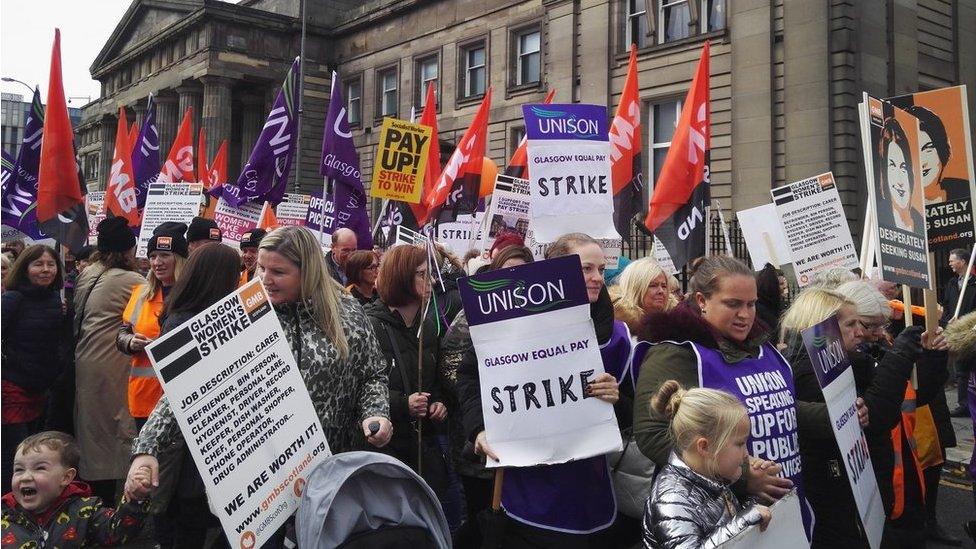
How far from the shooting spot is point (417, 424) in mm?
4379

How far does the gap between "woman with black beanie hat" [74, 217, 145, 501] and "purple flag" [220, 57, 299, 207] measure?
16.9 feet

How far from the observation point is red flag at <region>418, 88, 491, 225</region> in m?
11.3

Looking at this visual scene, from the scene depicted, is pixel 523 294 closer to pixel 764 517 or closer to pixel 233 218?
pixel 764 517

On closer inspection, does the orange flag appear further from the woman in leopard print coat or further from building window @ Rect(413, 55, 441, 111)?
building window @ Rect(413, 55, 441, 111)

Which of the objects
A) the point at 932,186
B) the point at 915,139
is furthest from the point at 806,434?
the point at 932,186

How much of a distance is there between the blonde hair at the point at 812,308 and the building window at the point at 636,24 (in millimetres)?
17984

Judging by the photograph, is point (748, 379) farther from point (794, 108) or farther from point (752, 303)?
point (794, 108)

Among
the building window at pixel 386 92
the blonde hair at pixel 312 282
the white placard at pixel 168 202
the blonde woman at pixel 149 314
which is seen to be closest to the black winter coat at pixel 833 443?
the blonde hair at pixel 312 282

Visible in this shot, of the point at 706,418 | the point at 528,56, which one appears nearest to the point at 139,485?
the point at 706,418

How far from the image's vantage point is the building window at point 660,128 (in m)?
21.0

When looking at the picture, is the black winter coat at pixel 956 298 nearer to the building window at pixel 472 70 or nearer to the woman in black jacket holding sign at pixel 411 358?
the woman in black jacket holding sign at pixel 411 358

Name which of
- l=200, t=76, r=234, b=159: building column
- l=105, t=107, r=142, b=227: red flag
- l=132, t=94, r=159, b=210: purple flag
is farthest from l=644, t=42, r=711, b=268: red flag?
l=200, t=76, r=234, b=159: building column

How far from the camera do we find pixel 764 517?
2654 mm

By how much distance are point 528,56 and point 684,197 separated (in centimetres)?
1846
